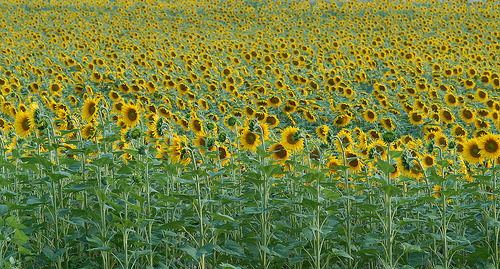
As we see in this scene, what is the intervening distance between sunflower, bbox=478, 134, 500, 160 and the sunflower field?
1 cm

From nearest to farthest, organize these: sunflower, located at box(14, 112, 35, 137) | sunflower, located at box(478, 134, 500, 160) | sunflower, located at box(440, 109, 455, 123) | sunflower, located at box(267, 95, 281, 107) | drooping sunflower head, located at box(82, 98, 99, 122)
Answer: sunflower, located at box(478, 134, 500, 160) → sunflower, located at box(14, 112, 35, 137) → drooping sunflower head, located at box(82, 98, 99, 122) → sunflower, located at box(440, 109, 455, 123) → sunflower, located at box(267, 95, 281, 107)

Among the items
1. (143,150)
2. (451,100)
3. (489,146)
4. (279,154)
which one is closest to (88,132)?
(143,150)

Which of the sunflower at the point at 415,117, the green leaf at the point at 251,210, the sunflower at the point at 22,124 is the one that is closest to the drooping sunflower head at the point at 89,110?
the sunflower at the point at 22,124

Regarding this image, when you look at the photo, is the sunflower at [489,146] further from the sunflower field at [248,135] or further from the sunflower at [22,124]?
the sunflower at [22,124]

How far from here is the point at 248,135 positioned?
14.3 feet

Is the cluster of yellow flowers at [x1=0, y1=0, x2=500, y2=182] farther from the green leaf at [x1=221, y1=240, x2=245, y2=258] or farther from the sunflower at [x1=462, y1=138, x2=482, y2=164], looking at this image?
the green leaf at [x1=221, y1=240, x2=245, y2=258]

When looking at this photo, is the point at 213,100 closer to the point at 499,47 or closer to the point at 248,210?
the point at 248,210

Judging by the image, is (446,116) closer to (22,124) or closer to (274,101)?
(274,101)

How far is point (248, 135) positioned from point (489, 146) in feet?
6.46

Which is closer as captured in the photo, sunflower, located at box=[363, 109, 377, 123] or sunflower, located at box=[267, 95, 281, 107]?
sunflower, located at box=[363, 109, 377, 123]

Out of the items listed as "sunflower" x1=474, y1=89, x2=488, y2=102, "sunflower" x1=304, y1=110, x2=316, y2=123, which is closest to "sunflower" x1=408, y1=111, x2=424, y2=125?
"sunflower" x1=474, y1=89, x2=488, y2=102

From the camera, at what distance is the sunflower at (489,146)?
146 inches

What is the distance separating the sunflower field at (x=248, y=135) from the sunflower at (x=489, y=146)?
0.04ft

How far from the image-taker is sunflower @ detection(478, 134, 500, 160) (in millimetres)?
3711
